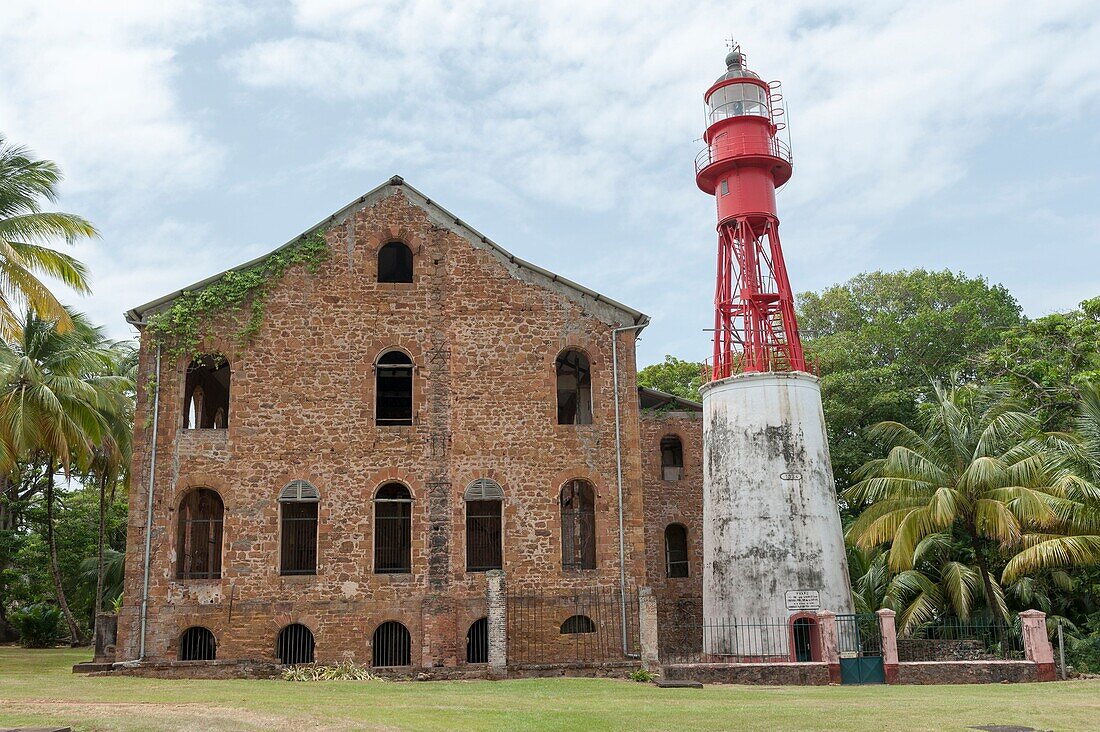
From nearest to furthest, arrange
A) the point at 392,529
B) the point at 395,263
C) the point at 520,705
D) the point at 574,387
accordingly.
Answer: the point at 520,705 < the point at 392,529 < the point at 395,263 < the point at 574,387

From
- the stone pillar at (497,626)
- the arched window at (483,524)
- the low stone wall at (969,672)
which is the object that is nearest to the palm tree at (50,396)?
the arched window at (483,524)

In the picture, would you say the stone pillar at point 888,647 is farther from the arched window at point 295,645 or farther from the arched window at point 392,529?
the arched window at point 295,645

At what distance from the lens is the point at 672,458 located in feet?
90.7

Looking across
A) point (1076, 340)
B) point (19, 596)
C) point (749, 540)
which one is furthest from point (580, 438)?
point (19, 596)

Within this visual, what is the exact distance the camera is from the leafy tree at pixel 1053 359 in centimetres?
2202

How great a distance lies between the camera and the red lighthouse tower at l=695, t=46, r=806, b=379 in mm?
22016

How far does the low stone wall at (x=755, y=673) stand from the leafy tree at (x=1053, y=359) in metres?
9.03

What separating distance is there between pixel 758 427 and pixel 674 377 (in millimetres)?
16840

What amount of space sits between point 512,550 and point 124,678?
763 cm

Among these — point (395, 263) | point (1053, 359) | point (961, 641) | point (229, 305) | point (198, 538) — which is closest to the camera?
point (961, 641)

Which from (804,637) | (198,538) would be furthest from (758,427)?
(198,538)

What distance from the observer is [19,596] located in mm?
32250

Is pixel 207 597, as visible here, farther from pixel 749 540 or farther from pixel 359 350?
pixel 749 540

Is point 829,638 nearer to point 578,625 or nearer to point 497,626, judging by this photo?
point 578,625
